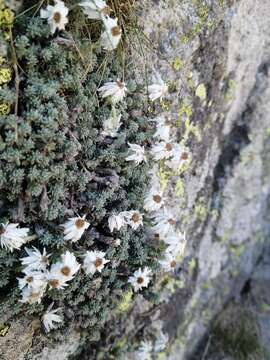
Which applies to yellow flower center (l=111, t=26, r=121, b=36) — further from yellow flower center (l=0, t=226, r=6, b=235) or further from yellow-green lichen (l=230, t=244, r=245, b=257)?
yellow-green lichen (l=230, t=244, r=245, b=257)

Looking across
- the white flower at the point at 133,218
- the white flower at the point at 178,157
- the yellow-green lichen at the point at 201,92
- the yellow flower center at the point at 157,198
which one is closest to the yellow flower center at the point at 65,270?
the white flower at the point at 133,218

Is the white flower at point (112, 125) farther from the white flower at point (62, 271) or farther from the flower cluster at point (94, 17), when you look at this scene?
the white flower at point (62, 271)

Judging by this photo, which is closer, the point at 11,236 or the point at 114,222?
the point at 11,236

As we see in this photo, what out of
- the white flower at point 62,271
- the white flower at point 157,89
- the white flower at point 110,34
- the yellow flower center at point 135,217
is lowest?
the white flower at point 62,271

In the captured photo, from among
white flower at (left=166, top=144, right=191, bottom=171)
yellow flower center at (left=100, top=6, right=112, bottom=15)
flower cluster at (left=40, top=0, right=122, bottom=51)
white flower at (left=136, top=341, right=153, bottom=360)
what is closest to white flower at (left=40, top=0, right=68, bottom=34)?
flower cluster at (left=40, top=0, right=122, bottom=51)

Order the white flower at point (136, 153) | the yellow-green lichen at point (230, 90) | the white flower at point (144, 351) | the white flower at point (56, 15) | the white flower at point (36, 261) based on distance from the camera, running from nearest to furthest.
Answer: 1. the white flower at point (56, 15)
2. the white flower at point (36, 261)
3. the white flower at point (136, 153)
4. the white flower at point (144, 351)
5. the yellow-green lichen at point (230, 90)

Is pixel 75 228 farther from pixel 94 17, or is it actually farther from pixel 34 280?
pixel 94 17

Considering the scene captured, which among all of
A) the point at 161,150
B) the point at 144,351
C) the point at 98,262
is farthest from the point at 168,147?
the point at 144,351
